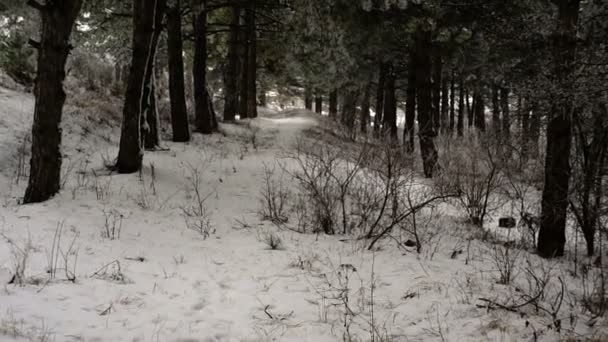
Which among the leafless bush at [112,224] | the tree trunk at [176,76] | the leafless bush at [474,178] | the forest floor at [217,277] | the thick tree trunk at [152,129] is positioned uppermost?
the tree trunk at [176,76]

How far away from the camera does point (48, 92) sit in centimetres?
588

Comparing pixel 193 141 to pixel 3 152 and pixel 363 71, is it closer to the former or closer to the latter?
pixel 3 152

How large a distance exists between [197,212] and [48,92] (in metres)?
2.62

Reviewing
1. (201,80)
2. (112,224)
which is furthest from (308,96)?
(112,224)

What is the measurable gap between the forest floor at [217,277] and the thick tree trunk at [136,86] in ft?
1.18

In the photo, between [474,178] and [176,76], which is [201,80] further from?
[474,178]

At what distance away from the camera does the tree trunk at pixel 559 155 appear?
6.14 m

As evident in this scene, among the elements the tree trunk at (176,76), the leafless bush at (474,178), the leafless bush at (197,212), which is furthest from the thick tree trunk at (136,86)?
the leafless bush at (474,178)

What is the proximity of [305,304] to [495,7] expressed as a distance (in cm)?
1024

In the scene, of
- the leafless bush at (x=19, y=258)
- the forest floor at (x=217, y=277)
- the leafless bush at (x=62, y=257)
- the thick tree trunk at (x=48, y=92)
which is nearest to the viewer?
→ the forest floor at (x=217, y=277)

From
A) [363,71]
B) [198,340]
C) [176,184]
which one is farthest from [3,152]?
[363,71]

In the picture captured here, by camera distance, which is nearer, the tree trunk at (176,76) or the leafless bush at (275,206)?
the leafless bush at (275,206)

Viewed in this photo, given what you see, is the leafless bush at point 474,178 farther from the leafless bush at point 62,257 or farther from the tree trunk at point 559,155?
the leafless bush at point 62,257

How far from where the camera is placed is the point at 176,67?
10.8m
